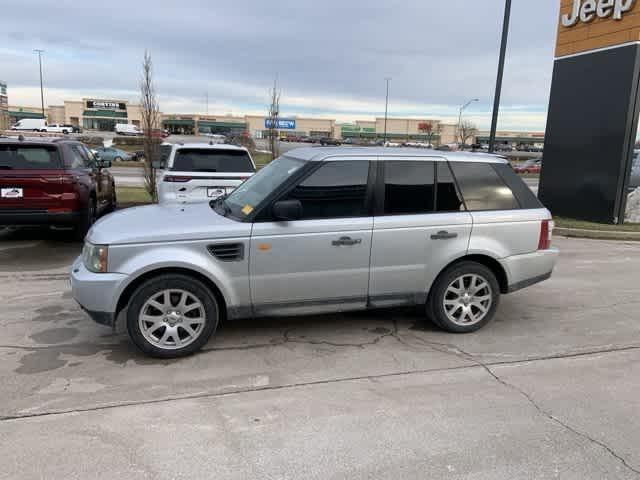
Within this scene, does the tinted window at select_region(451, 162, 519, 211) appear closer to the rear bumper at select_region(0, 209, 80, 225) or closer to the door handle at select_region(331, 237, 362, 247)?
the door handle at select_region(331, 237, 362, 247)

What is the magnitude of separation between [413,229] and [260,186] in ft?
4.96

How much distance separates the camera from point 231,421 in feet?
11.1

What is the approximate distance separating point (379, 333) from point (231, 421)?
6.79 ft

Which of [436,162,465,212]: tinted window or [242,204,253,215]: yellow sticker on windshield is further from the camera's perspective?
[436,162,465,212]: tinted window

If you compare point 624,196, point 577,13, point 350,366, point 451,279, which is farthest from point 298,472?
point 577,13

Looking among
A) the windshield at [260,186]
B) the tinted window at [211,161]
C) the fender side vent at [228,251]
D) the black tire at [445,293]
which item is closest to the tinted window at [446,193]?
the black tire at [445,293]

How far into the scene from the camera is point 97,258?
13.6 feet

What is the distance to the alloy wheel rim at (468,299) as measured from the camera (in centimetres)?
500

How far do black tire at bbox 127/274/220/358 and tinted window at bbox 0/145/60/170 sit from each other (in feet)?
16.0

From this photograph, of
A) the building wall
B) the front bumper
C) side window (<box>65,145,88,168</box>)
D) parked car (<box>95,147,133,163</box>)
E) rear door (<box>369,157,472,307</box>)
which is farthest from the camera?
the building wall

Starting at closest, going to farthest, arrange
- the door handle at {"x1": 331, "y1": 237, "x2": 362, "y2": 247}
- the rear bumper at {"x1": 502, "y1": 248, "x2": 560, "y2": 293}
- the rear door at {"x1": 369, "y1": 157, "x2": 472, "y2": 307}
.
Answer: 1. the door handle at {"x1": 331, "y1": 237, "x2": 362, "y2": 247}
2. the rear door at {"x1": 369, "y1": 157, "x2": 472, "y2": 307}
3. the rear bumper at {"x1": 502, "y1": 248, "x2": 560, "y2": 293}

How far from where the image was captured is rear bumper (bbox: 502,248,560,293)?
16.8 feet

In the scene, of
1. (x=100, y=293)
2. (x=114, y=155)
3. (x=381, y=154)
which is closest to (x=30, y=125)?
(x=114, y=155)

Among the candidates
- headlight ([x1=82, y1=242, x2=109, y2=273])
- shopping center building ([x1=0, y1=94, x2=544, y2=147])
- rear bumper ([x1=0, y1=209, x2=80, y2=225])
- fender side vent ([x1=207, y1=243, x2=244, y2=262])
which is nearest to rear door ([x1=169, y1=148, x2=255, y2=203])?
rear bumper ([x1=0, y1=209, x2=80, y2=225])
